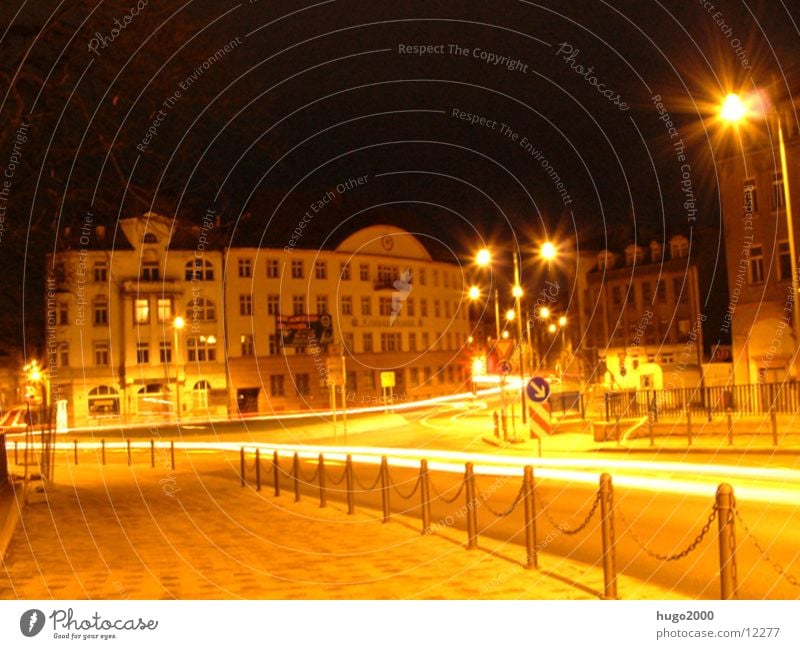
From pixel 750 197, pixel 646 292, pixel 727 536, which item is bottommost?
pixel 727 536

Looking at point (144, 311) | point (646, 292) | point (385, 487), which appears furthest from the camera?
point (646, 292)

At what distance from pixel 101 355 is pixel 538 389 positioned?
4205 cm

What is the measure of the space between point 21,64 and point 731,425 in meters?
25.5

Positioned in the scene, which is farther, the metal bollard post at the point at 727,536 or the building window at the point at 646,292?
the building window at the point at 646,292

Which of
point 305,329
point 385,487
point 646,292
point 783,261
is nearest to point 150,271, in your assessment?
point 305,329

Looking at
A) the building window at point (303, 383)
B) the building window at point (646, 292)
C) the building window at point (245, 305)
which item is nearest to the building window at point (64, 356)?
the building window at point (245, 305)

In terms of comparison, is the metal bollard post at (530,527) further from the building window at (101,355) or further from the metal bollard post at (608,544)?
the building window at (101,355)

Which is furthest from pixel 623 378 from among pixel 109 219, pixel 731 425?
pixel 109 219

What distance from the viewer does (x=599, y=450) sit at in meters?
31.5

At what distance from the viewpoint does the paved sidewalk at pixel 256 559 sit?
405 inches

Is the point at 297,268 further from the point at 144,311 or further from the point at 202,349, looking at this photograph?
the point at 144,311

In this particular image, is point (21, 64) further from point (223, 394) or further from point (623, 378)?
point (223, 394)

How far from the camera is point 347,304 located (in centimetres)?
5594

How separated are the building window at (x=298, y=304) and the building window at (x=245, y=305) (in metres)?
2.49
